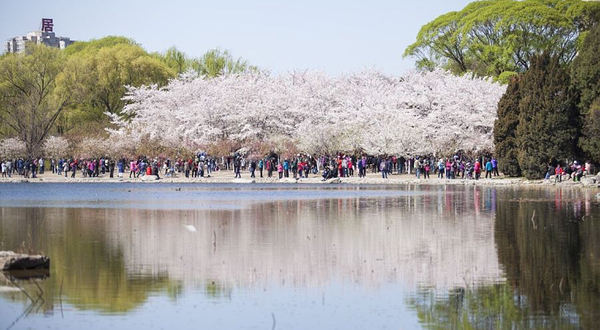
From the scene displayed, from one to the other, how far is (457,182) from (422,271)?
40082 mm

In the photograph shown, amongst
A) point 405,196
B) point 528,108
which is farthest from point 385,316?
point 528,108

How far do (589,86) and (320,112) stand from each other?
28218 millimetres

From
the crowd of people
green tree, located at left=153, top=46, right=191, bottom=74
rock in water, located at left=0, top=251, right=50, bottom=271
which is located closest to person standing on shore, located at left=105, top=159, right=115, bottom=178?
the crowd of people

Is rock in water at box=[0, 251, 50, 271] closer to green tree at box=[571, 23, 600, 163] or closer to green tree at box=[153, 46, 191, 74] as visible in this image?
green tree at box=[571, 23, 600, 163]

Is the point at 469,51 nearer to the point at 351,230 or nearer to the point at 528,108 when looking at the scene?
the point at 528,108

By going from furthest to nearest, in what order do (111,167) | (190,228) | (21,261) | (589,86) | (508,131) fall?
(111,167) < (508,131) < (589,86) < (190,228) < (21,261)

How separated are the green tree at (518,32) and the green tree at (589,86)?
84.7 feet

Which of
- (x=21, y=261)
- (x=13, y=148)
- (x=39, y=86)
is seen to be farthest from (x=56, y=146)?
(x=21, y=261)

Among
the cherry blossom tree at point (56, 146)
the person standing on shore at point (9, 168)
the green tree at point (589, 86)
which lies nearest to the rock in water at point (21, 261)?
the green tree at point (589, 86)

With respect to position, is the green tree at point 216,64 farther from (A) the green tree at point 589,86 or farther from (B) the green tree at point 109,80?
(A) the green tree at point 589,86

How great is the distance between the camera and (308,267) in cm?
2075

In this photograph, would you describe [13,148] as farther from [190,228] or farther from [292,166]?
[190,228]

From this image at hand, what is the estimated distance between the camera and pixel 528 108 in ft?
185

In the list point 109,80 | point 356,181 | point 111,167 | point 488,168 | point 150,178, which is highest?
point 109,80
